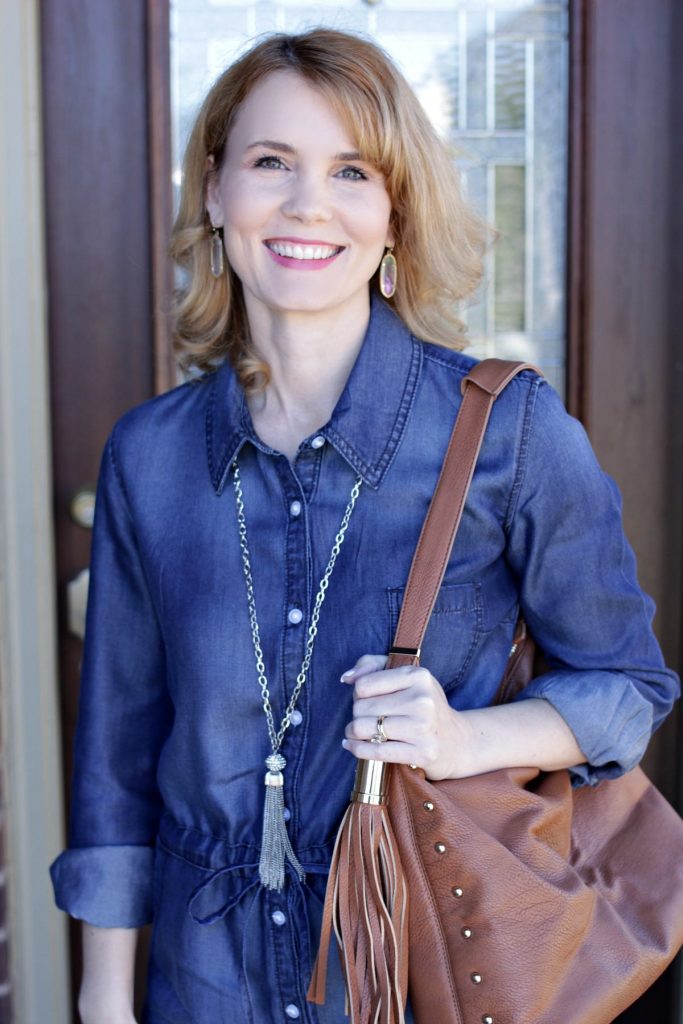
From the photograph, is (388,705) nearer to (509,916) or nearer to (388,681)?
(388,681)

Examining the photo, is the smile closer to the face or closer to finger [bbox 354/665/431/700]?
the face

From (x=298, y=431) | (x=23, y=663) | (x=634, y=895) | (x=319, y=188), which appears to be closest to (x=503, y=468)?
(x=298, y=431)

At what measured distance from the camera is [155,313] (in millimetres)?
1802

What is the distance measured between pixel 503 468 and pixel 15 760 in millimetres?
1123

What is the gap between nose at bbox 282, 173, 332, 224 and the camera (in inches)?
46.4

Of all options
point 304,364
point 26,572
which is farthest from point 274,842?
point 26,572

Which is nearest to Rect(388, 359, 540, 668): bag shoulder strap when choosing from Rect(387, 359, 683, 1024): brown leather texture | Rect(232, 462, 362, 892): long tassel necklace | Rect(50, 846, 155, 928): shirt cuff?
Rect(387, 359, 683, 1024): brown leather texture

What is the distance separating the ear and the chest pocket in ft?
1.79

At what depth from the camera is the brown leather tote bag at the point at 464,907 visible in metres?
1.02

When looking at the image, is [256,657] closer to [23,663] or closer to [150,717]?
[150,717]

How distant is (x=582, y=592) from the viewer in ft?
3.80

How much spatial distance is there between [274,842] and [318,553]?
0.32m

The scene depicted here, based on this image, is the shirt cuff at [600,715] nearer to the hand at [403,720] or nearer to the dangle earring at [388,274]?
the hand at [403,720]

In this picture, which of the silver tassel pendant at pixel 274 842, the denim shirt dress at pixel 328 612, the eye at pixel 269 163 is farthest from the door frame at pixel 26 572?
the silver tassel pendant at pixel 274 842
